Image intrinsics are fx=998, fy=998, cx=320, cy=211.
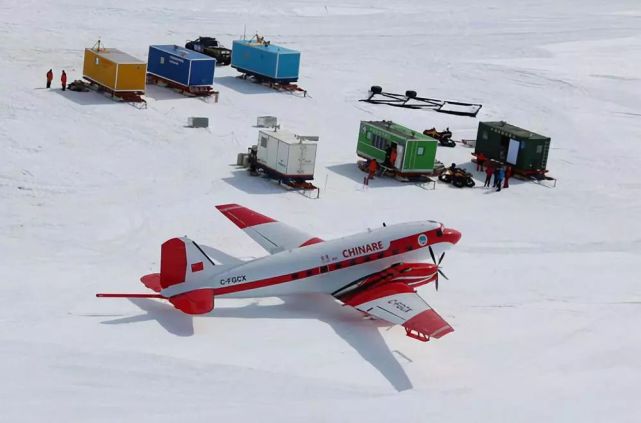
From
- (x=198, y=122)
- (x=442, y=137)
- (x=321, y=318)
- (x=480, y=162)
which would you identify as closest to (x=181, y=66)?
(x=198, y=122)

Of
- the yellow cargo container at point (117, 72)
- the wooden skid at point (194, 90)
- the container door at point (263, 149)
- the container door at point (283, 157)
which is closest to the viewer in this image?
the container door at point (283, 157)

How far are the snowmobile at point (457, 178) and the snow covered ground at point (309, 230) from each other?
72cm

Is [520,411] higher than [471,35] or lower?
lower

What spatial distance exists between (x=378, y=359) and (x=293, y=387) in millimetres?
3283

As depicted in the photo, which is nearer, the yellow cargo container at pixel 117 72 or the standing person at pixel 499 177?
the standing person at pixel 499 177

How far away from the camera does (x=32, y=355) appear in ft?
85.6

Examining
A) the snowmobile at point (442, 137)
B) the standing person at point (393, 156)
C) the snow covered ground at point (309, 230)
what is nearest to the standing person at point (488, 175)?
the snow covered ground at point (309, 230)

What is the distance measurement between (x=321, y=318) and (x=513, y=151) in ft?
76.2

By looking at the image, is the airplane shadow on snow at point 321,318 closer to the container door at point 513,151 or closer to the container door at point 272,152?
the container door at point 272,152

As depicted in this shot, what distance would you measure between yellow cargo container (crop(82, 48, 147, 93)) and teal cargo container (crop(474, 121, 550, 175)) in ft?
61.1

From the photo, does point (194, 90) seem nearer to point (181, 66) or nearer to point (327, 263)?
point (181, 66)

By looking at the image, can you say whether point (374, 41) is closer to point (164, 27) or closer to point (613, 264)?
point (164, 27)

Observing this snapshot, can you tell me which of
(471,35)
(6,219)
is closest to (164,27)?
(471,35)

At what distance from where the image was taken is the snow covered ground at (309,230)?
2623cm
